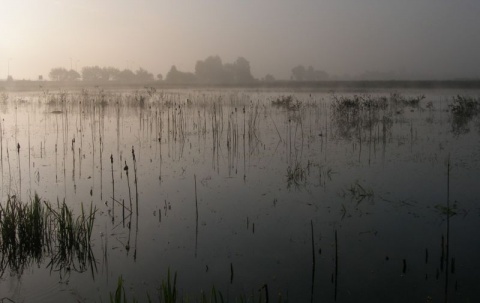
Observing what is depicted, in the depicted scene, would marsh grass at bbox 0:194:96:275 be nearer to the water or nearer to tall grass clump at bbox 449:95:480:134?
the water

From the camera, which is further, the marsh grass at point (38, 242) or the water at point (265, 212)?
the marsh grass at point (38, 242)

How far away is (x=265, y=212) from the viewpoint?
19.5 ft

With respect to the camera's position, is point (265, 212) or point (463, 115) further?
point (463, 115)

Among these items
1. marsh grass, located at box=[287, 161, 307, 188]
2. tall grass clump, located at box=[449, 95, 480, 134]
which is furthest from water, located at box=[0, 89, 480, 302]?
tall grass clump, located at box=[449, 95, 480, 134]

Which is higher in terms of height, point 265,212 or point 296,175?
point 296,175

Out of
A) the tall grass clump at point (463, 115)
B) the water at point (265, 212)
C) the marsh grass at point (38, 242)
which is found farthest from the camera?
the tall grass clump at point (463, 115)

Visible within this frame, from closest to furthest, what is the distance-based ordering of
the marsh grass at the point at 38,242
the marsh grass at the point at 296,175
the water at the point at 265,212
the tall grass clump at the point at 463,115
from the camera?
the water at the point at 265,212 < the marsh grass at the point at 38,242 < the marsh grass at the point at 296,175 < the tall grass clump at the point at 463,115

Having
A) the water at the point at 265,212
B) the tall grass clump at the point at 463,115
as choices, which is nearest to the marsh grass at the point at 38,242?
the water at the point at 265,212

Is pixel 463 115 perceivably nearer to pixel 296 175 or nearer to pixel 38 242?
pixel 296 175

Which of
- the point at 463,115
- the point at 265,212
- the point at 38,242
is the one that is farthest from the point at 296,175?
the point at 463,115

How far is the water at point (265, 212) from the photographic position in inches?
158

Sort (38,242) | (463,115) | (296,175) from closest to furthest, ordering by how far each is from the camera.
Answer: (38,242), (296,175), (463,115)

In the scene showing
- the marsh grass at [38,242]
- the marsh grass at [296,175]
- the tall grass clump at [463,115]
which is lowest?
the marsh grass at [38,242]

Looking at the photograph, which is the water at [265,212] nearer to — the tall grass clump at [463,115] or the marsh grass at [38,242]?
the marsh grass at [38,242]
